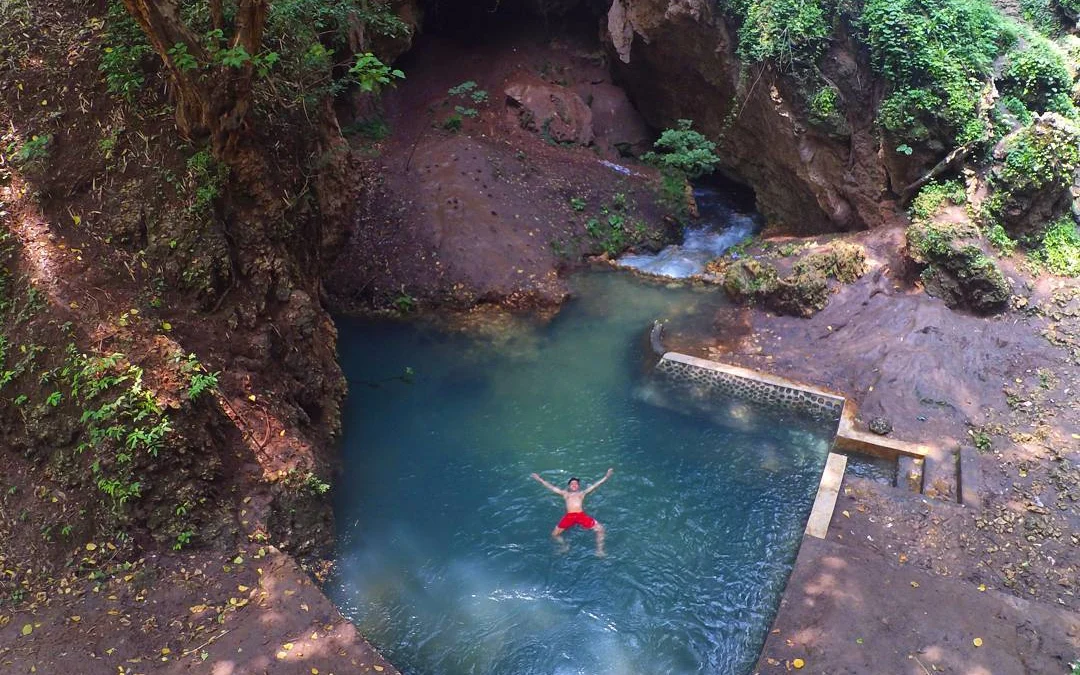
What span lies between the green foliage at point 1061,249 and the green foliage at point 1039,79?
2.43 meters

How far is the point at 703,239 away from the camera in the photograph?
58.1 ft

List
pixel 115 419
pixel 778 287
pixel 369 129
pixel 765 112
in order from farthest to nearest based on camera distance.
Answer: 1. pixel 369 129
2. pixel 765 112
3. pixel 778 287
4. pixel 115 419

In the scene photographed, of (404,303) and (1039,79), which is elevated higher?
(1039,79)

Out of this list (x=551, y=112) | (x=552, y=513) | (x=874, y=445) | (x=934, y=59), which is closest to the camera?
(x=552, y=513)

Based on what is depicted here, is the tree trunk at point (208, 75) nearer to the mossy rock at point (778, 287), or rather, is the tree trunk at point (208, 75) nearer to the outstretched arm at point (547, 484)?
the outstretched arm at point (547, 484)

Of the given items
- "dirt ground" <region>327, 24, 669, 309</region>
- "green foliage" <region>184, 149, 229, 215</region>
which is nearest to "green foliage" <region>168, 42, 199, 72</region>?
"green foliage" <region>184, 149, 229, 215</region>

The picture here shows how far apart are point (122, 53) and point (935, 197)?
13.8 metres

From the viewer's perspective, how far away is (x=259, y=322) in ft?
29.4

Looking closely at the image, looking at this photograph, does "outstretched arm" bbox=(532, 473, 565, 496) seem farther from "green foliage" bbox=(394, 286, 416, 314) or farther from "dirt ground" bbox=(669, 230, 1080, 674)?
"green foliage" bbox=(394, 286, 416, 314)

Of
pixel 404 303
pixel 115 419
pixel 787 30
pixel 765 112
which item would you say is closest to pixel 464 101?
pixel 404 303

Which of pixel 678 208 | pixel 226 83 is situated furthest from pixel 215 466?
pixel 678 208

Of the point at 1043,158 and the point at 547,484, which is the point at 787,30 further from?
the point at 547,484

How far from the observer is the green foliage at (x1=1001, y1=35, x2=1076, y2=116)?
13.2m

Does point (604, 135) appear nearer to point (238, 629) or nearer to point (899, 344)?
point (899, 344)
